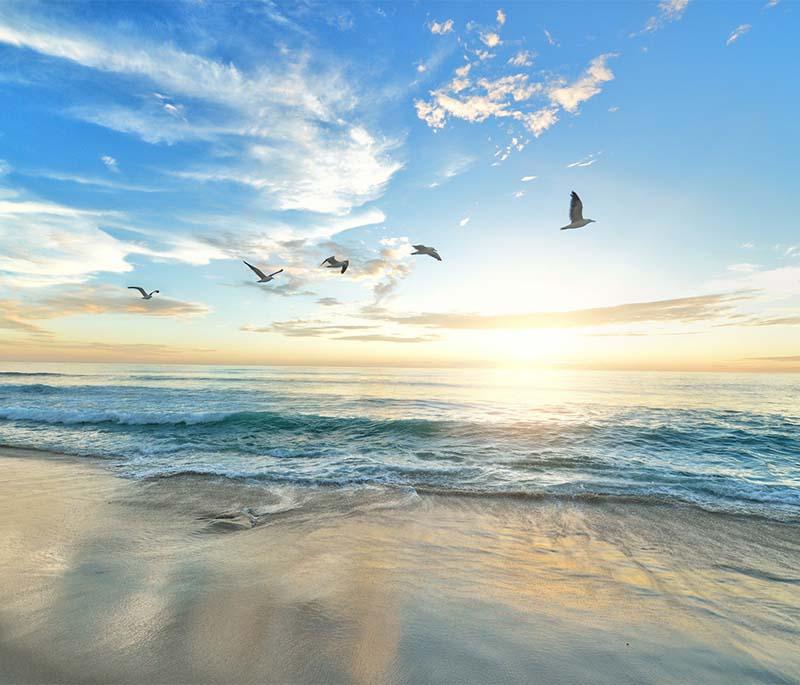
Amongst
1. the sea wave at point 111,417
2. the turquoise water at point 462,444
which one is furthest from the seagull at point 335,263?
the sea wave at point 111,417

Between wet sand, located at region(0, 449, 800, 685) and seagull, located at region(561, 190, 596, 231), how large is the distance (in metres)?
7.25

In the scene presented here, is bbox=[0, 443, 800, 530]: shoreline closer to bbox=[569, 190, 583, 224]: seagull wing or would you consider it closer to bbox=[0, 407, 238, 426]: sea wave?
bbox=[569, 190, 583, 224]: seagull wing

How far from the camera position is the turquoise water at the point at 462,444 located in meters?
9.61

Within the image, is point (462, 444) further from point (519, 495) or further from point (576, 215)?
point (576, 215)

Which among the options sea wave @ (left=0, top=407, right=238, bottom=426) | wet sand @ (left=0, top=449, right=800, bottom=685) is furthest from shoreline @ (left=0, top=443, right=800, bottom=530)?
sea wave @ (left=0, top=407, right=238, bottom=426)

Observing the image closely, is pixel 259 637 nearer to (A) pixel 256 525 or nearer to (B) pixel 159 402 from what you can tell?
(A) pixel 256 525

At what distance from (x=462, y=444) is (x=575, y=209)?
788 centimetres

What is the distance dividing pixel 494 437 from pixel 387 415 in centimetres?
710

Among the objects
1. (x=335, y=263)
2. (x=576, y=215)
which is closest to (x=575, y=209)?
(x=576, y=215)

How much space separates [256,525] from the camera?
6785mm

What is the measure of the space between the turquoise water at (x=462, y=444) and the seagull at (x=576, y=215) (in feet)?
20.9

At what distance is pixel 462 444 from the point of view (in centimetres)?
1427

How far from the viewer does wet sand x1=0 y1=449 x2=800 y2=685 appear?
3557mm

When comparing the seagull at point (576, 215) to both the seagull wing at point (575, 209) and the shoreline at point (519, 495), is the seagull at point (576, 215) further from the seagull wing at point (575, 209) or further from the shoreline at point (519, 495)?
the shoreline at point (519, 495)
